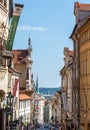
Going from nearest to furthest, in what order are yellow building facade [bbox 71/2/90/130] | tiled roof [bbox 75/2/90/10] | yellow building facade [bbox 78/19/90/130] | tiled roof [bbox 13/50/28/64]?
1. yellow building facade [bbox 78/19/90/130]
2. yellow building facade [bbox 71/2/90/130]
3. tiled roof [bbox 75/2/90/10]
4. tiled roof [bbox 13/50/28/64]

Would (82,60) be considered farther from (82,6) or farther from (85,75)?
(82,6)

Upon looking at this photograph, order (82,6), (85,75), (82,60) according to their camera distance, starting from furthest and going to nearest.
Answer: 1. (82,6)
2. (82,60)
3. (85,75)

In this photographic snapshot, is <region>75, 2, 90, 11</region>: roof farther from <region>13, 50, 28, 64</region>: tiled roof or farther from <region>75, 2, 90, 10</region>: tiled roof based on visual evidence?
<region>13, 50, 28, 64</region>: tiled roof

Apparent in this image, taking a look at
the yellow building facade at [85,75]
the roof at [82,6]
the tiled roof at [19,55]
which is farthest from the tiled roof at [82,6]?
the tiled roof at [19,55]

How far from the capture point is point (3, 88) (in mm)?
37594

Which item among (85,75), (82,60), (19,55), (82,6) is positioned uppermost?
(82,6)

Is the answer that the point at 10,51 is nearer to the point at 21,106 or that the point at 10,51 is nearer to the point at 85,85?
the point at 85,85

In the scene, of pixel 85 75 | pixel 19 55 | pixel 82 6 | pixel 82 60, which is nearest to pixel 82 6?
pixel 82 6

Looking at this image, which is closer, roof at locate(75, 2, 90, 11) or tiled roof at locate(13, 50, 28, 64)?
roof at locate(75, 2, 90, 11)

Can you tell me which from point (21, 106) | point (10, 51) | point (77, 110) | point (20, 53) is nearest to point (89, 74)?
point (77, 110)

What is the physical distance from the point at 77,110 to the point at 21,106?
27424 millimetres

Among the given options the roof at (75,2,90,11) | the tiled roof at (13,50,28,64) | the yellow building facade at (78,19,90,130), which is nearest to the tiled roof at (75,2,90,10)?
the roof at (75,2,90,11)

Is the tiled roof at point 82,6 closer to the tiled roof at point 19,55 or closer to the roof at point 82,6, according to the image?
the roof at point 82,6

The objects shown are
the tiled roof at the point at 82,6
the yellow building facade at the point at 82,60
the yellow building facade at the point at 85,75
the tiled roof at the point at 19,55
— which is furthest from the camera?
the tiled roof at the point at 19,55
